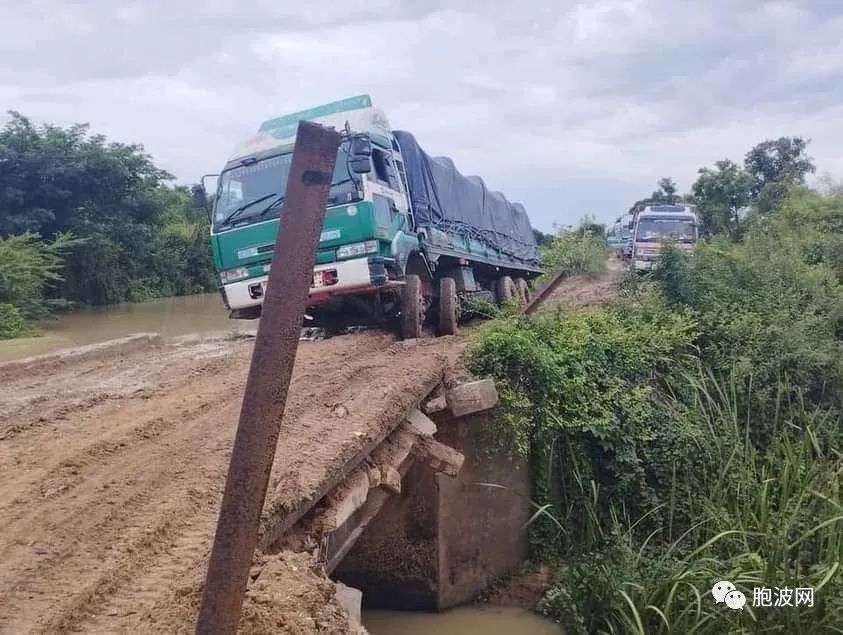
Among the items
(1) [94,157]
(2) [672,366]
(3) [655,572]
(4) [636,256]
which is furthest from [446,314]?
(1) [94,157]

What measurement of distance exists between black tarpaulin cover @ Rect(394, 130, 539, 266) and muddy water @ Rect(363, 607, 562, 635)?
500 cm

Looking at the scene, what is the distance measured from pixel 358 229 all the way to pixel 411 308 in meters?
1.31

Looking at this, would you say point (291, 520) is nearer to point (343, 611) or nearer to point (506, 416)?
point (343, 611)

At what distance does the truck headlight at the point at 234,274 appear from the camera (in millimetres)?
8867

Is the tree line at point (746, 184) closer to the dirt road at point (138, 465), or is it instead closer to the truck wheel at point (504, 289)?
the truck wheel at point (504, 289)

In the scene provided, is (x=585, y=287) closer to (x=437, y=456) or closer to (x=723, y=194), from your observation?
(x=723, y=194)

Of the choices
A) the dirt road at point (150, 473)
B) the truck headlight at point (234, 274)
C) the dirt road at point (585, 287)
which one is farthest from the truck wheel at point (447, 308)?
the dirt road at point (585, 287)

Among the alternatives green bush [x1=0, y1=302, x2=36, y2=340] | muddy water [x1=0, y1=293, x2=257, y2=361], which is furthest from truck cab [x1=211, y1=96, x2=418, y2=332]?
green bush [x1=0, y1=302, x2=36, y2=340]

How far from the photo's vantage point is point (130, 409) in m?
5.75

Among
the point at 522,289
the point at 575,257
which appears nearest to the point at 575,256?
the point at 575,257

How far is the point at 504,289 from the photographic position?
1512 centimetres

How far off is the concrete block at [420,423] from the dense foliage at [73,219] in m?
14.2

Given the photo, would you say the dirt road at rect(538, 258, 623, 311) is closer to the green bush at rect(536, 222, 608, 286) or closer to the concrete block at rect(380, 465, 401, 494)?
the green bush at rect(536, 222, 608, 286)

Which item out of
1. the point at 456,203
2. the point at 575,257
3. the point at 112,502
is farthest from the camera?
the point at 575,257
